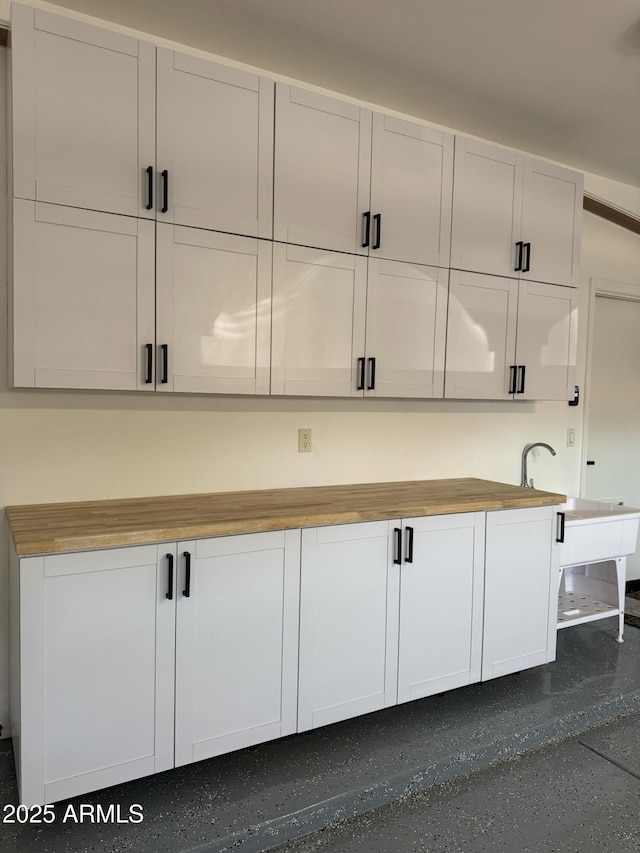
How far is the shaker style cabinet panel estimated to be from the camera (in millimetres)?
2836

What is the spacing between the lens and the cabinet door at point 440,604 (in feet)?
7.81

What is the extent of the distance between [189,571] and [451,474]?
179cm

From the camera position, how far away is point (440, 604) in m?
2.46

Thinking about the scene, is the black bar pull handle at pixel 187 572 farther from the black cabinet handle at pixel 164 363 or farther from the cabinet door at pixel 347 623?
the black cabinet handle at pixel 164 363

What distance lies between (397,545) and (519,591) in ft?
2.45

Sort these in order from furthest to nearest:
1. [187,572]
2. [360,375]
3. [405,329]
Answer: [405,329], [360,375], [187,572]

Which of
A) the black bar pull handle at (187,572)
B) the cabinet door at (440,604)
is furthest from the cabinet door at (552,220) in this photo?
the black bar pull handle at (187,572)

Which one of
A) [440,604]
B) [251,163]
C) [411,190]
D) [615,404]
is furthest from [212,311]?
[615,404]

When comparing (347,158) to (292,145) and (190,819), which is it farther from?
(190,819)

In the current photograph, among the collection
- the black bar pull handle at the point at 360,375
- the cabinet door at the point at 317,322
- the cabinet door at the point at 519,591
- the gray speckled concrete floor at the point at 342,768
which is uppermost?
the cabinet door at the point at 317,322

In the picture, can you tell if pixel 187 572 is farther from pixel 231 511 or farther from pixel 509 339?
pixel 509 339

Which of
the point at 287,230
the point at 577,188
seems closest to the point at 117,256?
the point at 287,230

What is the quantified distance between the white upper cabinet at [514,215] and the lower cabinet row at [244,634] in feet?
4.08

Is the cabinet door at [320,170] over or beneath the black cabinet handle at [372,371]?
over
